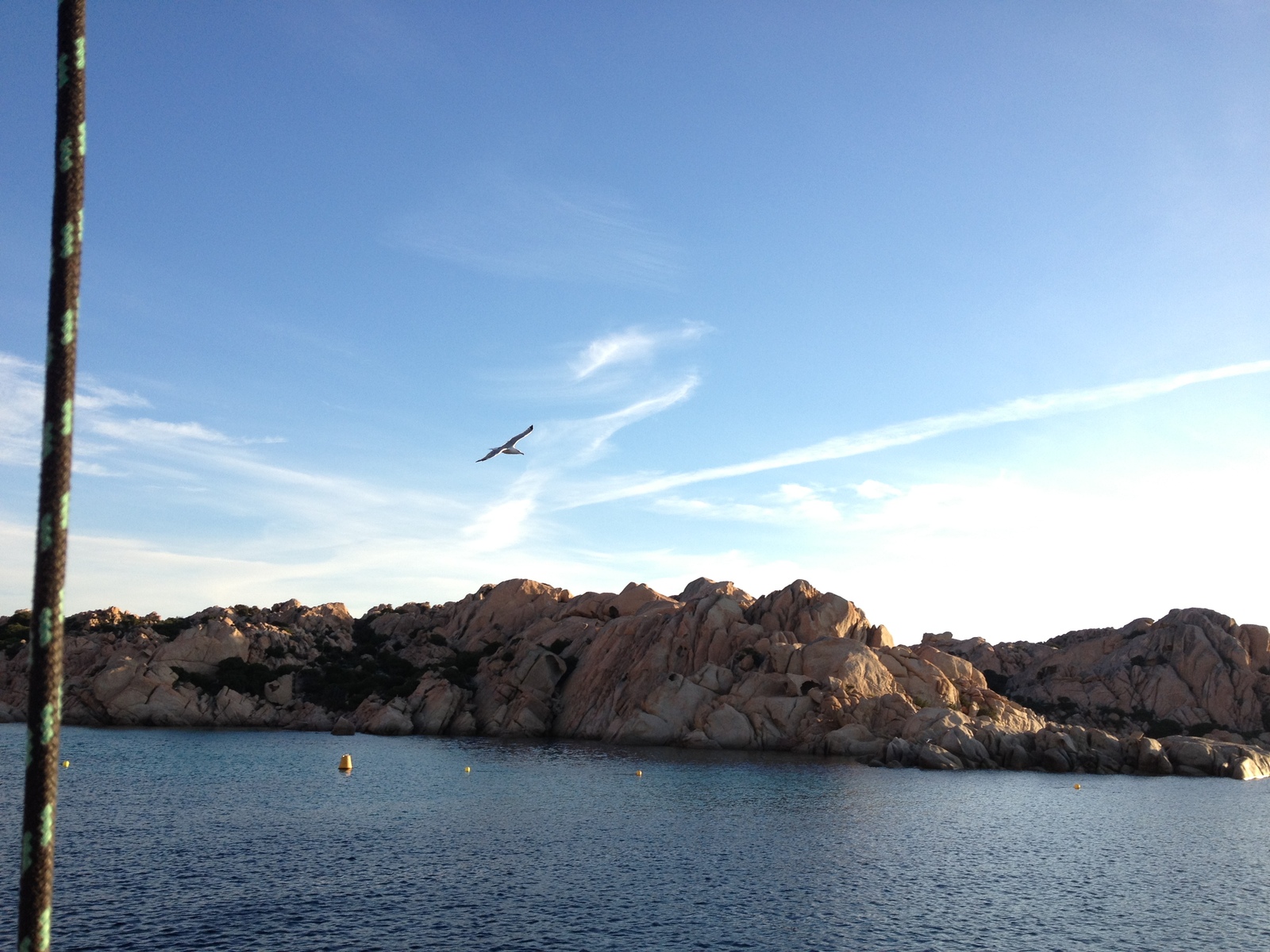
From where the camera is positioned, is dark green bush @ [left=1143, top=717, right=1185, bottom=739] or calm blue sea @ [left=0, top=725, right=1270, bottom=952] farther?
dark green bush @ [left=1143, top=717, right=1185, bottom=739]

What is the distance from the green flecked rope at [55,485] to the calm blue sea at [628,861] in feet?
115

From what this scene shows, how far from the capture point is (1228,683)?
160 metres

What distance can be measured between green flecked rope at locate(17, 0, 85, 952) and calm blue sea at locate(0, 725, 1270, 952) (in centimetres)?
3495

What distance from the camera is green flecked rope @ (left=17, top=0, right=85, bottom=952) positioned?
9.40 metres

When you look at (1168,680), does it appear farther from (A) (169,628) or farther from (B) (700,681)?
(A) (169,628)

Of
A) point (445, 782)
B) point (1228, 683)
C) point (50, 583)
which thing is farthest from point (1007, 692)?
point (50, 583)

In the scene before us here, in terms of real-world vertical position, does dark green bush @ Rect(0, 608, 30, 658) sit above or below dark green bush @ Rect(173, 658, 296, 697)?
above

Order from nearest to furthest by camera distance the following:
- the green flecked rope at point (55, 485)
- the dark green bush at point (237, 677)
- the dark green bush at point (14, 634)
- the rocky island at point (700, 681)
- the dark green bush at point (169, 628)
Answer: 1. the green flecked rope at point (55, 485)
2. the rocky island at point (700, 681)
3. the dark green bush at point (237, 677)
4. the dark green bush at point (14, 634)
5. the dark green bush at point (169, 628)

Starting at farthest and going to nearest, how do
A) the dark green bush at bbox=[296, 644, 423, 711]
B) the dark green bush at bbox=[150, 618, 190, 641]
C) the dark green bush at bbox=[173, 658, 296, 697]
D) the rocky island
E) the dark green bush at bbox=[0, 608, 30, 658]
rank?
the dark green bush at bbox=[150, 618, 190, 641]
the dark green bush at bbox=[0, 608, 30, 658]
the dark green bush at bbox=[296, 644, 423, 711]
the dark green bush at bbox=[173, 658, 296, 697]
the rocky island

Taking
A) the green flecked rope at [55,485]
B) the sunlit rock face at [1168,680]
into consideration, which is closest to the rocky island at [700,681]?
the sunlit rock face at [1168,680]

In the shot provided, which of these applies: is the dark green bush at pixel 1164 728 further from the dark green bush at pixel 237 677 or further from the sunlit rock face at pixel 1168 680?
the dark green bush at pixel 237 677

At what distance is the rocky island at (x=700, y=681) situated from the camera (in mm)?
126812

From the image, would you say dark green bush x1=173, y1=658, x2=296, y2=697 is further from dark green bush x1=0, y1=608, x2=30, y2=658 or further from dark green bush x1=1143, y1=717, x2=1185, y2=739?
dark green bush x1=1143, y1=717, x2=1185, y2=739

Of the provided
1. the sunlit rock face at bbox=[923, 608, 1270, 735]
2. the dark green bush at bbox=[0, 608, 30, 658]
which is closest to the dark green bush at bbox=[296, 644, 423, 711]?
the dark green bush at bbox=[0, 608, 30, 658]
